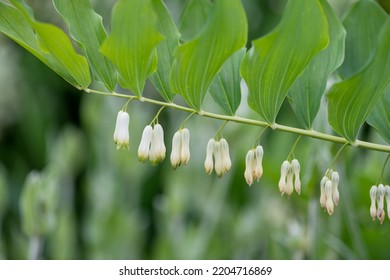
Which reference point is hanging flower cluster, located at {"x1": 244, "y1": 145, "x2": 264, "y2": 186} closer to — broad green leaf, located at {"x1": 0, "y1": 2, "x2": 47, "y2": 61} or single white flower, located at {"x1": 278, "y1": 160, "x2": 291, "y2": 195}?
single white flower, located at {"x1": 278, "y1": 160, "x2": 291, "y2": 195}

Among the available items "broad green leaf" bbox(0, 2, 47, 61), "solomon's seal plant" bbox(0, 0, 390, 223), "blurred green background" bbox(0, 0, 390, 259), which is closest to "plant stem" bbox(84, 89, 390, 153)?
"solomon's seal plant" bbox(0, 0, 390, 223)

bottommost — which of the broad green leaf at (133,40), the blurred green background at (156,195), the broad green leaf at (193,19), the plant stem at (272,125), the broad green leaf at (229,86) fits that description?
the blurred green background at (156,195)

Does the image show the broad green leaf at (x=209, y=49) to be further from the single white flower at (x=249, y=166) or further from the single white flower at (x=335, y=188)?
the single white flower at (x=335, y=188)

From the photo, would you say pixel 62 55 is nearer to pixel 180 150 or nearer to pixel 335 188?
pixel 180 150

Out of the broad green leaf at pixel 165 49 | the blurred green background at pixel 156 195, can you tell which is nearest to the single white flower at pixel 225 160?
the broad green leaf at pixel 165 49

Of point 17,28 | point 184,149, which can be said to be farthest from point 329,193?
point 17,28
